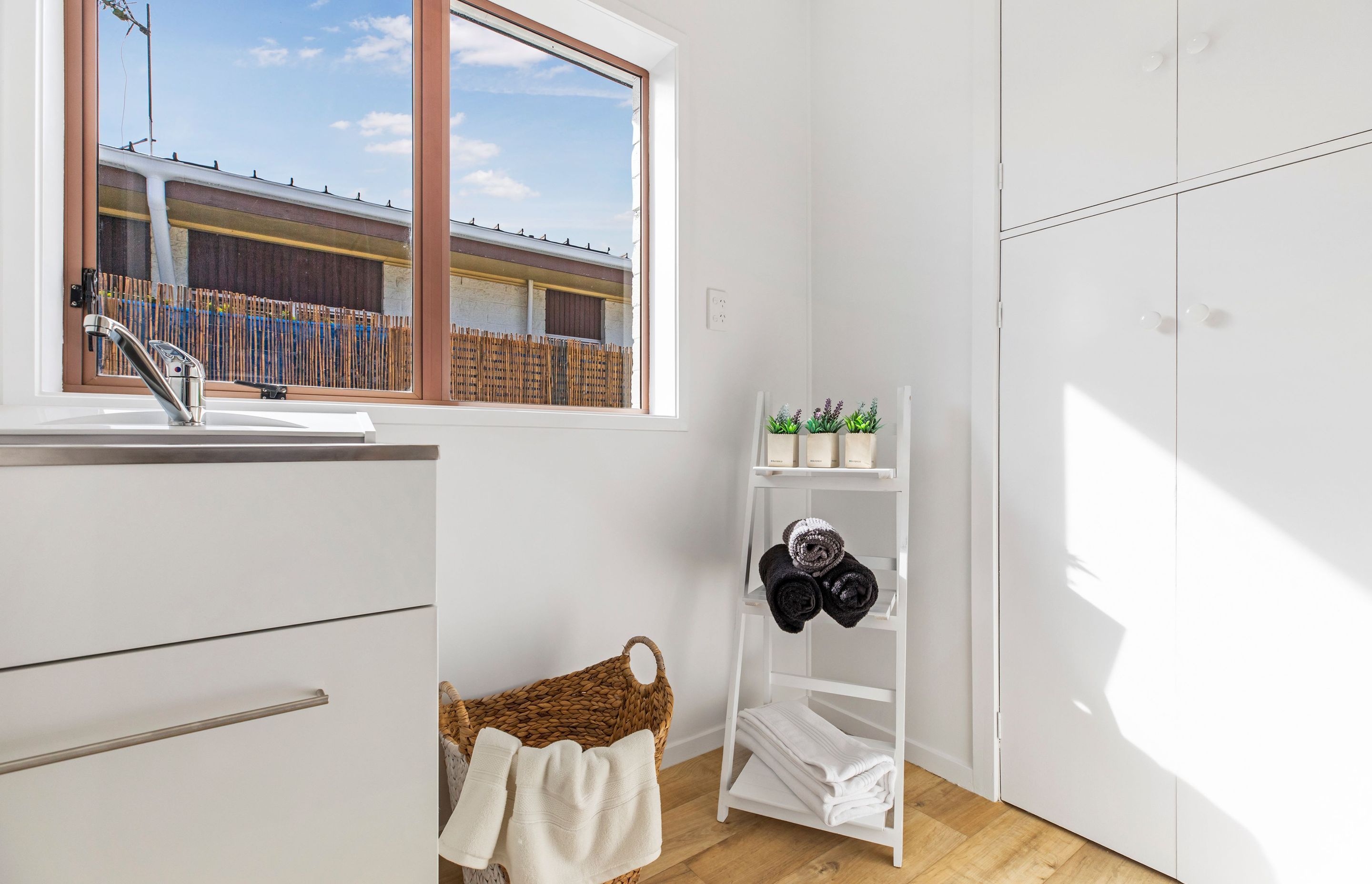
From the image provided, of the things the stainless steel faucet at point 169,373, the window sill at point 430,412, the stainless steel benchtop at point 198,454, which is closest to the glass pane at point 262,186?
the window sill at point 430,412

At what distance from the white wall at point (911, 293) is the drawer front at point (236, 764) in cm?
129

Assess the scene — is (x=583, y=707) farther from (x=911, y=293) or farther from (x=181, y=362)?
(x=911, y=293)

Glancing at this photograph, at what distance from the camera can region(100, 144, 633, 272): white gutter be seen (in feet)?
3.95

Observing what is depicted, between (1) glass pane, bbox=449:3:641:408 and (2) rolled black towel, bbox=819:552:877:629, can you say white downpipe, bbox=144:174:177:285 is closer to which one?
(1) glass pane, bbox=449:3:641:408

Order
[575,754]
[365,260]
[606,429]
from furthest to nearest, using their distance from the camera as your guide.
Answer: [606,429], [365,260], [575,754]

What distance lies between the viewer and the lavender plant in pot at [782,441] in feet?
5.26

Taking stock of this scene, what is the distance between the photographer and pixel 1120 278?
4.24 feet

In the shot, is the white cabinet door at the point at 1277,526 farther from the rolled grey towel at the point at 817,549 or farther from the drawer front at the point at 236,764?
the drawer front at the point at 236,764

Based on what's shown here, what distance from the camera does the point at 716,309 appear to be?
1.79 m

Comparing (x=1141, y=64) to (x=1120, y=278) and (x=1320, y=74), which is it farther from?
(x=1120, y=278)

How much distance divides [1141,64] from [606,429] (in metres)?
1.35

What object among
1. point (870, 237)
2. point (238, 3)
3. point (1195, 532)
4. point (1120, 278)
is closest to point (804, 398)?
point (870, 237)

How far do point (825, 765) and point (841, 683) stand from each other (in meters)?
0.25

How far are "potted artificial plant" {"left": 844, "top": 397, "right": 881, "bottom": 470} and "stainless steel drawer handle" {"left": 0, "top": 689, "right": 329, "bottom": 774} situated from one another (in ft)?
3.85
